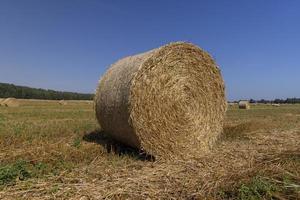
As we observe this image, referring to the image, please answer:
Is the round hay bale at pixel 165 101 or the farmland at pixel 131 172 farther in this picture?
the round hay bale at pixel 165 101

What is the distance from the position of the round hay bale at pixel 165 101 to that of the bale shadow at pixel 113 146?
7.3 inches

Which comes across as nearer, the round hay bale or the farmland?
the farmland

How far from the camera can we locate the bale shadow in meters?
6.95

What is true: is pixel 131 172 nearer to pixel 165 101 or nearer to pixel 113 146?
→ pixel 165 101

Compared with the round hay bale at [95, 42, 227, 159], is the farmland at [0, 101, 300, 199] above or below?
below

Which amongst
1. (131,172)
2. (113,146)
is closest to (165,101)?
(113,146)

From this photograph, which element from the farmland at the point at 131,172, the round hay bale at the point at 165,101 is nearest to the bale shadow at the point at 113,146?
the farmland at the point at 131,172

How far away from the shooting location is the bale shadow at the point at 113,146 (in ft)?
22.8

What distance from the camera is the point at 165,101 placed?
7.30m

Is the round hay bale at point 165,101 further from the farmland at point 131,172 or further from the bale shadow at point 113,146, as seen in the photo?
the farmland at point 131,172

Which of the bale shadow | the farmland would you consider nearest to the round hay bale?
the bale shadow

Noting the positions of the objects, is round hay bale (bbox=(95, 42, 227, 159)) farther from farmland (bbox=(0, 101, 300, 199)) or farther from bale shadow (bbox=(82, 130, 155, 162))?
farmland (bbox=(0, 101, 300, 199))

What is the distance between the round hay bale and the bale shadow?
185 mm

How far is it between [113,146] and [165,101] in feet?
5.09
